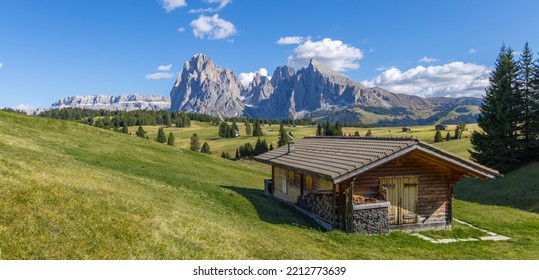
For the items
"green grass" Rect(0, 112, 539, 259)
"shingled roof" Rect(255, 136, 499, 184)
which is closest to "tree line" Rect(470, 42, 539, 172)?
"green grass" Rect(0, 112, 539, 259)

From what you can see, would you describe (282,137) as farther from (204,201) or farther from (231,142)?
(204,201)

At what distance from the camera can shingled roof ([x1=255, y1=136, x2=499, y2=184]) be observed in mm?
20891

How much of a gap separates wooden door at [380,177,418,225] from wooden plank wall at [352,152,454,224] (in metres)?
0.33

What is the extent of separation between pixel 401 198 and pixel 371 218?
3.12 meters

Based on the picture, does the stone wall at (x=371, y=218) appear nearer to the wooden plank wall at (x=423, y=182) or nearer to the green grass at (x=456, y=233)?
the wooden plank wall at (x=423, y=182)

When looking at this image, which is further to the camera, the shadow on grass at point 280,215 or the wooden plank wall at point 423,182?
the wooden plank wall at point 423,182

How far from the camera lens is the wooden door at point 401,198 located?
73.5 feet

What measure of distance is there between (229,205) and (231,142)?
5297 inches

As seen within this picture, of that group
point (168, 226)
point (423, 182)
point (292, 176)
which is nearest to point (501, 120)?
point (423, 182)

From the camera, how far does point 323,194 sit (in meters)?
22.8

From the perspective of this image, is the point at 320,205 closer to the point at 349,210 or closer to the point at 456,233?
the point at 349,210

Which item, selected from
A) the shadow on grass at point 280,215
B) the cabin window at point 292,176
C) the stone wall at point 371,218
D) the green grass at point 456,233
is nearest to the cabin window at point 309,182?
the shadow on grass at point 280,215

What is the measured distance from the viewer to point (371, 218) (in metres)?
20.8

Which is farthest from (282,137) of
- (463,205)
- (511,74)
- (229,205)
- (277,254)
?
(277,254)
